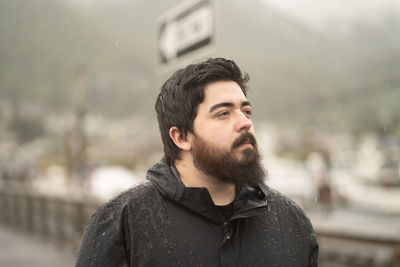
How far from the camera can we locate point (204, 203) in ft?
6.01

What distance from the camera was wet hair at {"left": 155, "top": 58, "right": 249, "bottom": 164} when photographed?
194 centimetres

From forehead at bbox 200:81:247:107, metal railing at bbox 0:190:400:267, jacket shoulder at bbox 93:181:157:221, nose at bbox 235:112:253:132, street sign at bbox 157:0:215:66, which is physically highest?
street sign at bbox 157:0:215:66

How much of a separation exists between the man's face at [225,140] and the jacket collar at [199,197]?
69 millimetres

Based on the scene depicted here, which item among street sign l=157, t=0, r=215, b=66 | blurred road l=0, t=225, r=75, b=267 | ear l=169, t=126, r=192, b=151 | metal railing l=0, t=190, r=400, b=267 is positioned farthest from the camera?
blurred road l=0, t=225, r=75, b=267

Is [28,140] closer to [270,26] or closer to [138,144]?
[138,144]

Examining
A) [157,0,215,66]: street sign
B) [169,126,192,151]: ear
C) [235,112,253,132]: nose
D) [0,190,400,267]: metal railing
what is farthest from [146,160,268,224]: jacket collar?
[0,190,400,267]: metal railing

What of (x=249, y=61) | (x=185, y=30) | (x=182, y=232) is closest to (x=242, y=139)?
(x=182, y=232)

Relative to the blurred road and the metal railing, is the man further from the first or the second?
the blurred road

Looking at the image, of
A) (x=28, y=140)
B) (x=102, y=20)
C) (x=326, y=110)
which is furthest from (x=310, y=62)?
(x=28, y=140)

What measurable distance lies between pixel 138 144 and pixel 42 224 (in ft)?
333

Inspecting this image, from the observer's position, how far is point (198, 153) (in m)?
1.91

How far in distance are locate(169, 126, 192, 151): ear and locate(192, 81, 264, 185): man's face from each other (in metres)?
0.05

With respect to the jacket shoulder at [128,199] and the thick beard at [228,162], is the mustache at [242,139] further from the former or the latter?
the jacket shoulder at [128,199]

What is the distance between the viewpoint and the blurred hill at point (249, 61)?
113 meters
